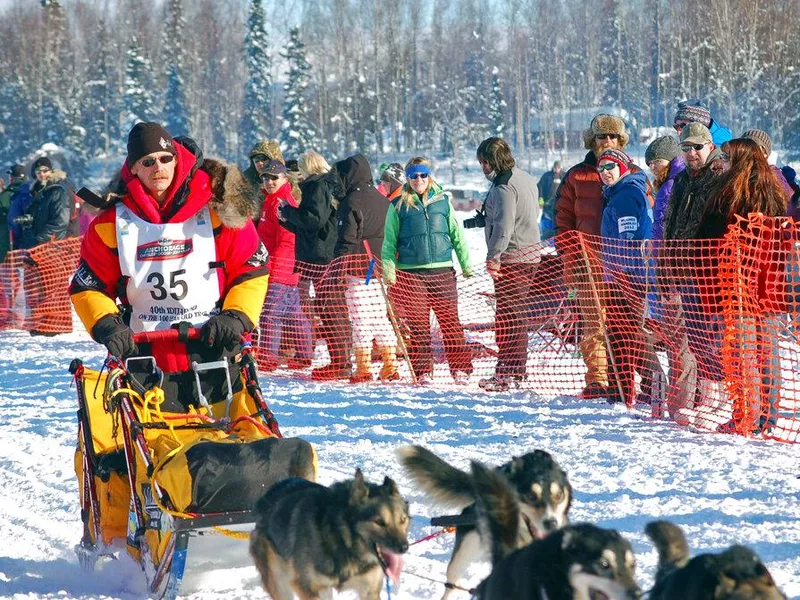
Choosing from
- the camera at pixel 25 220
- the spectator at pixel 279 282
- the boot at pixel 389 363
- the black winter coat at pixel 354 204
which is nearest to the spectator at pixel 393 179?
the black winter coat at pixel 354 204

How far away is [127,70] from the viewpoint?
59.3 m

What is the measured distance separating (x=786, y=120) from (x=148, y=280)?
48509mm

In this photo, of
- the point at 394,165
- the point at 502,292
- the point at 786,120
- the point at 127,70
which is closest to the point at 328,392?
the point at 502,292

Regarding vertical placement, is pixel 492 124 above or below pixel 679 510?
above

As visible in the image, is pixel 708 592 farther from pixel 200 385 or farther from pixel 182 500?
pixel 200 385

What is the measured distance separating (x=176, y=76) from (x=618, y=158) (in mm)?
54238

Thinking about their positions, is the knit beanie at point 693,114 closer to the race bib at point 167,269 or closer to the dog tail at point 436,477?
the race bib at point 167,269

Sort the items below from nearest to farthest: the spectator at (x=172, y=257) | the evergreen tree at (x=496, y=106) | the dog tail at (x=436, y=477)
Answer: the dog tail at (x=436, y=477)
the spectator at (x=172, y=257)
the evergreen tree at (x=496, y=106)

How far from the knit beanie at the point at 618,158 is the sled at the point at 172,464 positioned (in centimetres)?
324

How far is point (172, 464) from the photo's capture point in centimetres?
348

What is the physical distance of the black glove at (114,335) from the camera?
3842 mm

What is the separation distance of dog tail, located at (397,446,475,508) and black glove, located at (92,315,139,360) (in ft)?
3.71

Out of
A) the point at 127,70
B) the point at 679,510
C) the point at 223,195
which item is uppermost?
the point at 127,70

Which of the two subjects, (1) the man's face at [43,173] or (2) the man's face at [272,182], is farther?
(1) the man's face at [43,173]
